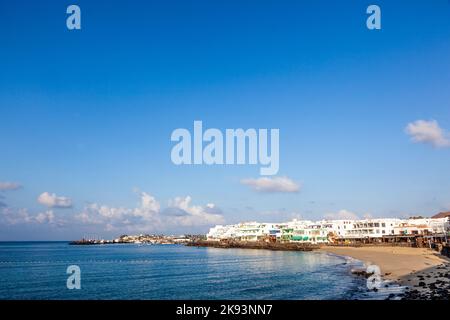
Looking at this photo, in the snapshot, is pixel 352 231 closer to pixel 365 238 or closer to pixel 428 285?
pixel 365 238

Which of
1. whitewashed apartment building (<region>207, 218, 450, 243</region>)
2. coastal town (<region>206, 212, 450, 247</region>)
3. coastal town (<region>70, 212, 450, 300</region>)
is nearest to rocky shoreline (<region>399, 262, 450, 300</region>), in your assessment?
coastal town (<region>70, 212, 450, 300</region>)

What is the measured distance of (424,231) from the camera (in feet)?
309

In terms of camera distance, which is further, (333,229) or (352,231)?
(333,229)

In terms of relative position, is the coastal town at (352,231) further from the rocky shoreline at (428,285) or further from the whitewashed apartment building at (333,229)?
the rocky shoreline at (428,285)

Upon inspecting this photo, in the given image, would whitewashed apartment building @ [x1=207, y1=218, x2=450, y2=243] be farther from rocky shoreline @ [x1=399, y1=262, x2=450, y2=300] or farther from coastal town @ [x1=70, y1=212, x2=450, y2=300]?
rocky shoreline @ [x1=399, y1=262, x2=450, y2=300]

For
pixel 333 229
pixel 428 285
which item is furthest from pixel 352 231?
pixel 428 285

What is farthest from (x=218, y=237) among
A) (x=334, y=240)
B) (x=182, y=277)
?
(x=182, y=277)

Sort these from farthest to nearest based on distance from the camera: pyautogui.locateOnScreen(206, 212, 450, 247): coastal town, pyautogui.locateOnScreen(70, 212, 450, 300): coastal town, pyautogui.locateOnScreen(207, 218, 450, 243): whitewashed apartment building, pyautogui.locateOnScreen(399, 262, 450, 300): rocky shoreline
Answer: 1. pyautogui.locateOnScreen(207, 218, 450, 243): whitewashed apartment building
2. pyautogui.locateOnScreen(206, 212, 450, 247): coastal town
3. pyautogui.locateOnScreen(70, 212, 450, 300): coastal town
4. pyautogui.locateOnScreen(399, 262, 450, 300): rocky shoreline

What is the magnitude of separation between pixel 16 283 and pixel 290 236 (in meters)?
87.1

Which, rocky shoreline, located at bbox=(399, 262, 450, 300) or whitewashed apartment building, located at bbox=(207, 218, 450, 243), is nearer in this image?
rocky shoreline, located at bbox=(399, 262, 450, 300)

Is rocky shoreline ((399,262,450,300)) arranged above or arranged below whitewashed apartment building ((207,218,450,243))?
above
